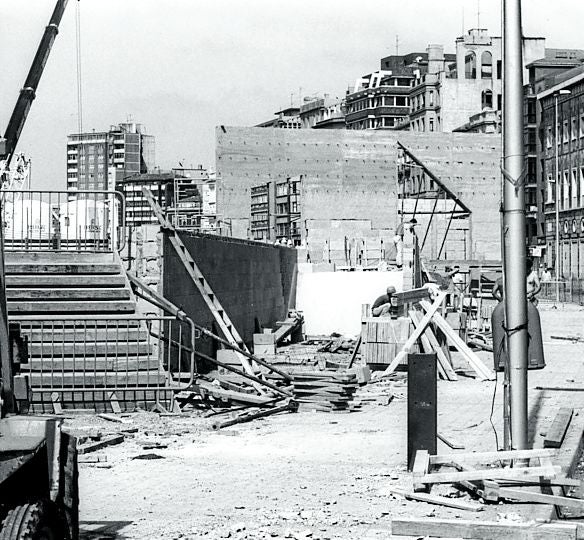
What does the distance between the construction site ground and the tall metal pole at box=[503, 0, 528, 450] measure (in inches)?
47.5

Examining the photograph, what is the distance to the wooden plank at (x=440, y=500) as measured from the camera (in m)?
9.24

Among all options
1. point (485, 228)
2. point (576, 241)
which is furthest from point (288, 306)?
point (485, 228)

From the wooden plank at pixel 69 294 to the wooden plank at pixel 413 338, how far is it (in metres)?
5.72

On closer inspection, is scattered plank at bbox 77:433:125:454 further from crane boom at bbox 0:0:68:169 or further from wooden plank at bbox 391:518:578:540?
wooden plank at bbox 391:518:578:540

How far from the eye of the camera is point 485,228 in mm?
97250

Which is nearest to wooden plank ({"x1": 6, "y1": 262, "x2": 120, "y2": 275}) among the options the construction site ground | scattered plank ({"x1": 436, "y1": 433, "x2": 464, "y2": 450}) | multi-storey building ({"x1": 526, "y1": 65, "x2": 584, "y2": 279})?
the construction site ground

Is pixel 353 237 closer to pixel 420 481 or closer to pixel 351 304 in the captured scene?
pixel 351 304

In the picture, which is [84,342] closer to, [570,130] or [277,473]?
[277,473]

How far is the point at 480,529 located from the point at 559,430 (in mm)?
5389

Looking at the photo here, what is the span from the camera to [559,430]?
13.4 metres

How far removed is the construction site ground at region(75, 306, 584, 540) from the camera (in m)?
8.83

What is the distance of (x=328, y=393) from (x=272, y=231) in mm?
53250

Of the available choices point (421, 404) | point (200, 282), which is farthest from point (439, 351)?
point (421, 404)

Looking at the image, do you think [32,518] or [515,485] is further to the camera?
[515,485]
